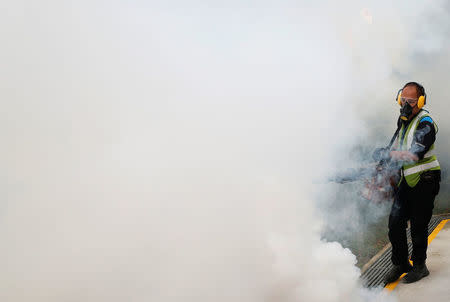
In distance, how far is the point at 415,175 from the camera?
321 centimetres

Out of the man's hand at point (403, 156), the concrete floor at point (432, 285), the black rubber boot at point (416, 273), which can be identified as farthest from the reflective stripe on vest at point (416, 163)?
the concrete floor at point (432, 285)

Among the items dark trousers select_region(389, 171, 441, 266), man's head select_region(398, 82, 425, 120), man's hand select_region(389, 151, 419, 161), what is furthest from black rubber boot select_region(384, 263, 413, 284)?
man's head select_region(398, 82, 425, 120)

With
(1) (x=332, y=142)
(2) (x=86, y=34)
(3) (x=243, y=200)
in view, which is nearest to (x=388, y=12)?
(1) (x=332, y=142)

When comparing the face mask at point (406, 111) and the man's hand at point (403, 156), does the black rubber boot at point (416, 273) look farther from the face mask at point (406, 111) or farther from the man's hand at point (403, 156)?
the face mask at point (406, 111)

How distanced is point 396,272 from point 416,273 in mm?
173

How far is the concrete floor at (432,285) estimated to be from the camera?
3.15 metres

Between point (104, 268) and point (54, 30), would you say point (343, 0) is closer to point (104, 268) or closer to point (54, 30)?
point (54, 30)

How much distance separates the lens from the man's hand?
309 cm

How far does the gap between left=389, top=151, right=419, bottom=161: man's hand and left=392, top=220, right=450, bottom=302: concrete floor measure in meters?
1.20

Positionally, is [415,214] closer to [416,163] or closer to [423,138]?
[416,163]

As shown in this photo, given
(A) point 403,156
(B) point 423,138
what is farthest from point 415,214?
(B) point 423,138

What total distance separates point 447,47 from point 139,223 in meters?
6.77

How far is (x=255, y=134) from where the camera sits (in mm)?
2957

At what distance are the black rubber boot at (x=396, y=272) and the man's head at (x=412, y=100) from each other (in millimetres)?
1443
